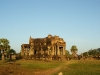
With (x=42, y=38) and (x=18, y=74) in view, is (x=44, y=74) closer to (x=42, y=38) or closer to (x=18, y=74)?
(x=18, y=74)

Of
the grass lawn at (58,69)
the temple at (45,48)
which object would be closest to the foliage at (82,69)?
the grass lawn at (58,69)

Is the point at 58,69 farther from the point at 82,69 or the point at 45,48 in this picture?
the point at 45,48

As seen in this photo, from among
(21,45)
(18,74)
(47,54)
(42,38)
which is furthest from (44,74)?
(21,45)

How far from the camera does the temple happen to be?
59522 mm

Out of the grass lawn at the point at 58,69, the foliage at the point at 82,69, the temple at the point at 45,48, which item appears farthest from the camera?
the temple at the point at 45,48

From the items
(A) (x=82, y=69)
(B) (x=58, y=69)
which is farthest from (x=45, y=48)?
(A) (x=82, y=69)

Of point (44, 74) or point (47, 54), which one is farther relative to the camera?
point (47, 54)

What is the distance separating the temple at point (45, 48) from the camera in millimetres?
59522

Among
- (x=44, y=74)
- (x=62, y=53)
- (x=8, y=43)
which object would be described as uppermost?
(x=8, y=43)

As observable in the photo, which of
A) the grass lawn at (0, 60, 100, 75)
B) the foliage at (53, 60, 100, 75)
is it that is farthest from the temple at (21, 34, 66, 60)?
the foliage at (53, 60, 100, 75)

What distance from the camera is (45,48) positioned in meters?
61.5

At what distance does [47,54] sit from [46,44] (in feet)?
13.7

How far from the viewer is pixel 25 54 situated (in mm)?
66688

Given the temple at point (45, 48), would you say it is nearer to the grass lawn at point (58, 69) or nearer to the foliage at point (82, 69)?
the grass lawn at point (58, 69)
